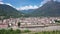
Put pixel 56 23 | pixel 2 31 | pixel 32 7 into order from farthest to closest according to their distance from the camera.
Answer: pixel 56 23, pixel 32 7, pixel 2 31

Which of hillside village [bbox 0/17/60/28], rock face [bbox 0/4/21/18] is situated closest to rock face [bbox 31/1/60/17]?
hillside village [bbox 0/17/60/28]

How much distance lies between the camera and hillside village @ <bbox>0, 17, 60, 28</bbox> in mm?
7859

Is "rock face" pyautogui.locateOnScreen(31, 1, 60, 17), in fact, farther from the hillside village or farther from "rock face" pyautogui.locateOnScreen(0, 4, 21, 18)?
"rock face" pyautogui.locateOnScreen(0, 4, 21, 18)

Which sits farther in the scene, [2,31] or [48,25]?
[48,25]

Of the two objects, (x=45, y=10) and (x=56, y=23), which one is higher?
(x=45, y=10)

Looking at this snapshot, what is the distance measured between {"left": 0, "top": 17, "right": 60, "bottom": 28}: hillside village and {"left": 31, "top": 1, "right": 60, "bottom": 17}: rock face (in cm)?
23

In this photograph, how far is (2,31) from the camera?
23.2 feet

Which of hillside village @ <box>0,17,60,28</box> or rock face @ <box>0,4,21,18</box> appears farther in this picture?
hillside village @ <box>0,17,60,28</box>

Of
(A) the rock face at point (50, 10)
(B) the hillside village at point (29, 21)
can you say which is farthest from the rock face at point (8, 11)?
(A) the rock face at point (50, 10)

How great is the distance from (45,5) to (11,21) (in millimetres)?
1447

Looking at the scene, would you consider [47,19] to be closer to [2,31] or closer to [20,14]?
[20,14]

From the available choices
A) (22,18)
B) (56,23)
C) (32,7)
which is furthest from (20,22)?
(56,23)

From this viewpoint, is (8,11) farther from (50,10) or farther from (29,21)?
(50,10)

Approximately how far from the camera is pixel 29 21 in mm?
8344
